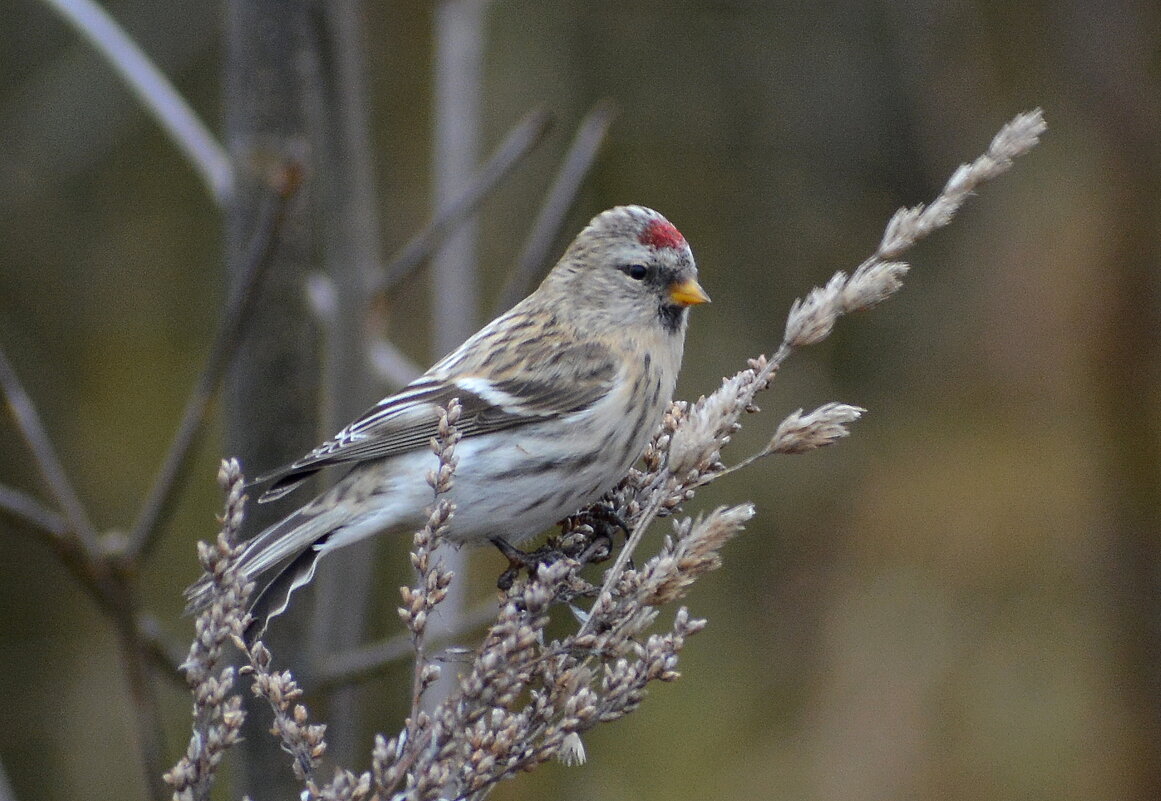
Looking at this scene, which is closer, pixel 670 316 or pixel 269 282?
pixel 269 282

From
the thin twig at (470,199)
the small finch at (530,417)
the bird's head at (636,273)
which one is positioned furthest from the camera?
the bird's head at (636,273)

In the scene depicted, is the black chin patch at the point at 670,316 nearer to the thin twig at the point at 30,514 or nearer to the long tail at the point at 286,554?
the long tail at the point at 286,554

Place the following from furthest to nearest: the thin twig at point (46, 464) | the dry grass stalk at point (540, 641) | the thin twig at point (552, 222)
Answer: the thin twig at point (552, 222) → the thin twig at point (46, 464) → the dry grass stalk at point (540, 641)

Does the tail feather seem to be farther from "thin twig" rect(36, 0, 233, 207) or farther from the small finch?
"thin twig" rect(36, 0, 233, 207)

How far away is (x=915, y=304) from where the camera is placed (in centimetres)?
523

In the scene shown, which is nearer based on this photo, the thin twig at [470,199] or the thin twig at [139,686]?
the thin twig at [139,686]

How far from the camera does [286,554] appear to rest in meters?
1.99

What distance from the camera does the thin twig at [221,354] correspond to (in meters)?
1.85

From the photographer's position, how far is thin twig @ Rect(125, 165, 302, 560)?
1846 millimetres

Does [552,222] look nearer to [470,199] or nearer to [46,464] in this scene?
[470,199]

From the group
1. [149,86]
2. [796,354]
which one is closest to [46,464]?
[149,86]

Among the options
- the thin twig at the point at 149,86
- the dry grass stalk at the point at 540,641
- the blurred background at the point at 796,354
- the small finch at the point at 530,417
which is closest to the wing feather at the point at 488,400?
the small finch at the point at 530,417

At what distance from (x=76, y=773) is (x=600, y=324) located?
3626 mm

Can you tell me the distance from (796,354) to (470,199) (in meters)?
2.90
